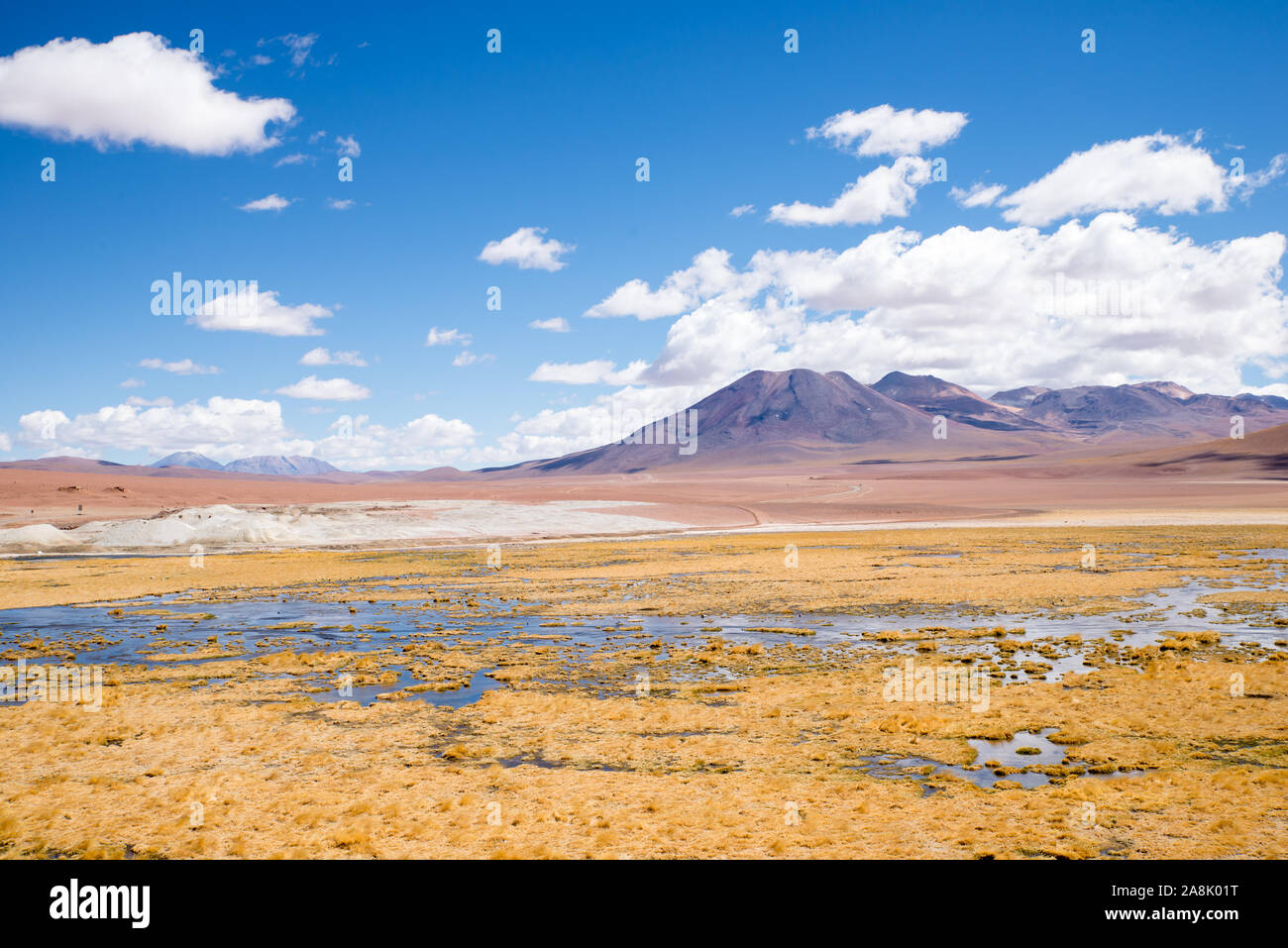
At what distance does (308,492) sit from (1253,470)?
18307 centimetres

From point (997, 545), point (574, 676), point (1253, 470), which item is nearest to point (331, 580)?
point (574, 676)

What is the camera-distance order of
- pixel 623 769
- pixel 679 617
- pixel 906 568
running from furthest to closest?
pixel 906 568, pixel 679 617, pixel 623 769

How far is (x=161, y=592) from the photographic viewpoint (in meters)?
41.3

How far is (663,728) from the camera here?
16.7m

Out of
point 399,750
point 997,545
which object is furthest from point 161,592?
point 997,545

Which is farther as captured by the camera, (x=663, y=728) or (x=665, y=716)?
(x=665, y=716)

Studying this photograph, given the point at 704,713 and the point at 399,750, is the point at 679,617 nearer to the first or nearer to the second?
the point at 704,713

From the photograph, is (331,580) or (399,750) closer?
(399,750)

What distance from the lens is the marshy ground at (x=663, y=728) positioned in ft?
37.2

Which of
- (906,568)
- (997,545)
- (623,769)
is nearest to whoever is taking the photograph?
(623,769)

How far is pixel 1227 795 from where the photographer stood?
11992 millimetres

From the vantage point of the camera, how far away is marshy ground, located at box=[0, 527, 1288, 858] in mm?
11352

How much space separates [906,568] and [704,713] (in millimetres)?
30422
